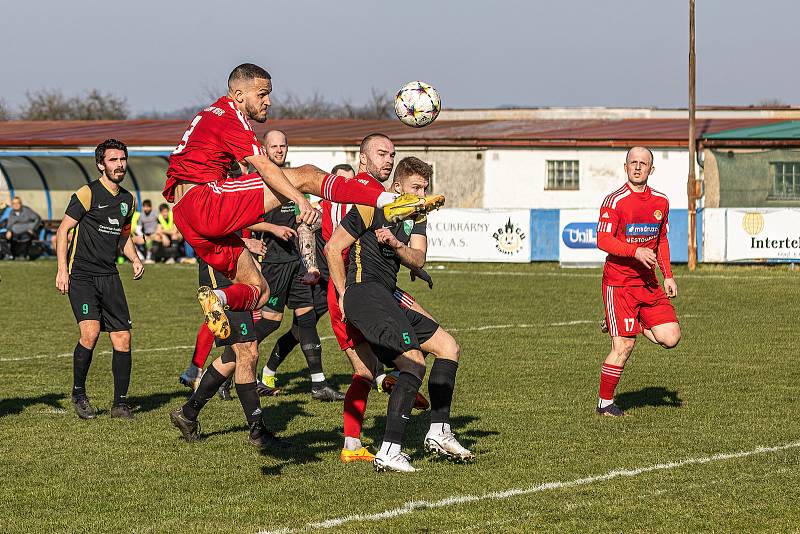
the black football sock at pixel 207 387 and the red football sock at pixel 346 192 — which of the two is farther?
the black football sock at pixel 207 387

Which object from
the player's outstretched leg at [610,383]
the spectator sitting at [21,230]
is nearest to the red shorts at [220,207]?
the player's outstretched leg at [610,383]

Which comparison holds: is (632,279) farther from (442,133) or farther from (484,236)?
(442,133)

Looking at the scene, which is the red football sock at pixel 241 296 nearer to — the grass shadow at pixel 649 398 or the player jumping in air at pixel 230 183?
the player jumping in air at pixel 230 183

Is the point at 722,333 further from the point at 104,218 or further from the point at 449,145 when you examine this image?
the point at 449,145

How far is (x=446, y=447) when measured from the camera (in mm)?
8141

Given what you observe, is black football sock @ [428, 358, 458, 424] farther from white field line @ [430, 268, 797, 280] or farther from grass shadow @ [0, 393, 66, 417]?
white field line @ [430, 268, 797, 280]

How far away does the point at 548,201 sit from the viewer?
40062mm

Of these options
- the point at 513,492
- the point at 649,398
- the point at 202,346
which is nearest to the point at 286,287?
the point at 202,346

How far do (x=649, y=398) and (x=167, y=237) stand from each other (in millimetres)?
24596

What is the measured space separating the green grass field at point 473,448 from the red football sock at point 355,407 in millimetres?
249

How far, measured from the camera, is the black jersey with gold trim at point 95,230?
10.5 meters

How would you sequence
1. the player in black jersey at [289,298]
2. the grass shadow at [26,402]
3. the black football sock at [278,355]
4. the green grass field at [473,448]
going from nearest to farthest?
the green grass field at [473,448]
the grass shadow at [26,402]
the player in black jersey at [289,298]
the black football sock at [278,355]

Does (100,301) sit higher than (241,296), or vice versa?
(241,296)

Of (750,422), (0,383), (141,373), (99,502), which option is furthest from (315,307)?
(99,502)
